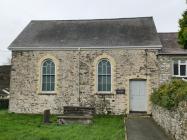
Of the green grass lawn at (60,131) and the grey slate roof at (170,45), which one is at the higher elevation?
the grey slate roof at (170,45)

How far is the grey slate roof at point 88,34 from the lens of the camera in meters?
23.0

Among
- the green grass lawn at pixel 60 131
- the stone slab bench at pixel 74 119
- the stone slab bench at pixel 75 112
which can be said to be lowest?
the green grass lawn at pixel 60 131

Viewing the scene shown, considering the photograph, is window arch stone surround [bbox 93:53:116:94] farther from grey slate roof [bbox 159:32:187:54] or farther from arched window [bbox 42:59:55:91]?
grey slate roof [bbox 159:32:187:54]

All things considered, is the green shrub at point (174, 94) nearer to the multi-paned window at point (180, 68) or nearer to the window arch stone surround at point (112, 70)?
the multi-paned window at point (180, 68)

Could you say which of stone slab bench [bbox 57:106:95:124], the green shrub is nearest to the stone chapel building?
stone slab bench [bbox 57:106:95:124]

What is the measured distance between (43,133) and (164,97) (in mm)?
5310

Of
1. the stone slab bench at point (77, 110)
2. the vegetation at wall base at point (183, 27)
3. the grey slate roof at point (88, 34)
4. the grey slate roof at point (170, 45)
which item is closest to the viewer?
Answer: the vegetation at wall base at point (183, 27)

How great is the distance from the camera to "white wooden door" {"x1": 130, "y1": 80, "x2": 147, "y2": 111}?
72.8 ft

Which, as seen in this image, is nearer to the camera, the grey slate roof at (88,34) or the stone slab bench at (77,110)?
the stone slab bench at (77,110)

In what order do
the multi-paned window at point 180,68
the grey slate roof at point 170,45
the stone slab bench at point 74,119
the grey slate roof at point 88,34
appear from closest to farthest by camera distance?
the stone slab bench at point 74,119 < the multi-paned window at point 180,68 < the grey slate roof at point 170,45 < the grey slate roof at point 88,34

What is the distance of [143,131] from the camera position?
15.0m

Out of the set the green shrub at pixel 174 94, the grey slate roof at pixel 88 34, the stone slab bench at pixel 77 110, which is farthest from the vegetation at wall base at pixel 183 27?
the stone slab bench at pixel 77 110

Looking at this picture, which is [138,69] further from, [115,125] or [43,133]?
[43,133]

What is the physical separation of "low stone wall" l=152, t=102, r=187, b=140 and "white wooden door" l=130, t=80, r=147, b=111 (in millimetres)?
6906
